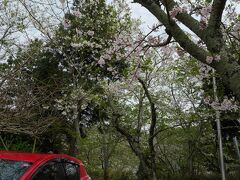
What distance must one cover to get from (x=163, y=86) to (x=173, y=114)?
87.5 inches

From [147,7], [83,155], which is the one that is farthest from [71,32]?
[147,7]

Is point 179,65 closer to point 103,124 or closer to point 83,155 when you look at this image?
point 103,124

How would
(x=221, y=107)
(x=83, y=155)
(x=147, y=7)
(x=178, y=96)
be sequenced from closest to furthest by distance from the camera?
(x=147, y=7)
(x=221, y=107)
(x=178, y=96)
(x=83, y=155)

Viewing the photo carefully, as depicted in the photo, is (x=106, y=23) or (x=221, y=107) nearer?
(x=221, y=107)

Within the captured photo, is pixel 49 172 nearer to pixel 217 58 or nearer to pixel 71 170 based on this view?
pixel 71 170

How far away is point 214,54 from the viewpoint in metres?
3.20

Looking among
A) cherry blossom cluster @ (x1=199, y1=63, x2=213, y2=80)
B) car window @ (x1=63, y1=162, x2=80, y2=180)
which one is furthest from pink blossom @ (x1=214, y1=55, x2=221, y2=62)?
cherry blossom cluster @ (x1=199, y1=63, x2=213, y2=80)

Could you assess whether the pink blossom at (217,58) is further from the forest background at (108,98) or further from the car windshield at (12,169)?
the forest background at (108,98)

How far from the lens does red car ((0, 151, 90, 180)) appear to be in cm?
419

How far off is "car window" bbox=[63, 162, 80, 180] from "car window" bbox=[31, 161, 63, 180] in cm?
20

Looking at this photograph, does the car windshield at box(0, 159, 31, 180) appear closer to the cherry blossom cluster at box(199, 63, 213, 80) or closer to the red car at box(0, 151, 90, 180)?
the red car at box(0, 151, 90, 180)

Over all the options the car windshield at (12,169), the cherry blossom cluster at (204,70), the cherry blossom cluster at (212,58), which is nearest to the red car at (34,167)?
the car windshield at (12,169)

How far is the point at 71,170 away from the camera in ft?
17.5

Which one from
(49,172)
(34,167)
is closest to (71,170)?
(49,172)
